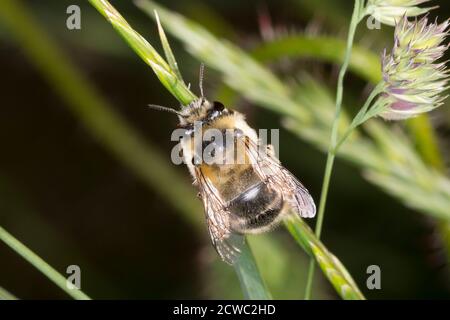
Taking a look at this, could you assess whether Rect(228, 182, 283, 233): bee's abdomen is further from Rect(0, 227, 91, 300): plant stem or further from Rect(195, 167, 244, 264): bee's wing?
Rect(0, 227, 91, 300): plant stem

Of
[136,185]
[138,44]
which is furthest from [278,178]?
[136,185]

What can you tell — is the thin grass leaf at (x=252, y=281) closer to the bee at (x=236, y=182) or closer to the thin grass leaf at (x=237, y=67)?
the bee at (x=236, y=182)

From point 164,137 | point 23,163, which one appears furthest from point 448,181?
point 23,163

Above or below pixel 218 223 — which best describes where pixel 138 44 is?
above

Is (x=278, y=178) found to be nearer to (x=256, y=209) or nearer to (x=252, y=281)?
(x=256, y=209)

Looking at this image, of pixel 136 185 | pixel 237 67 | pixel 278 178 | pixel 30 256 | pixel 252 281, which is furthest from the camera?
pixel 136 185

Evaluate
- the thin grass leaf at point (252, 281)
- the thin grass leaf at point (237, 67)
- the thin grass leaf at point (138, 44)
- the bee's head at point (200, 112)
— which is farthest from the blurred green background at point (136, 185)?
the thin grass leaf at point (138, 44)

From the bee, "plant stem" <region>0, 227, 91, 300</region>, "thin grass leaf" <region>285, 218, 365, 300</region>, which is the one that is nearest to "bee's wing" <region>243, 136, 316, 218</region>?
the bee
